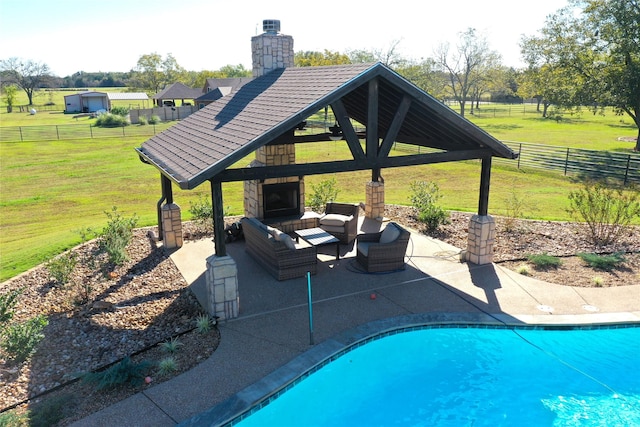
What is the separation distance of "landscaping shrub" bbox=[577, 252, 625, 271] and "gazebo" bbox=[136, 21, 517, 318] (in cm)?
245

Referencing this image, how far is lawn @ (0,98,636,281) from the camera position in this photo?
50.0 feet

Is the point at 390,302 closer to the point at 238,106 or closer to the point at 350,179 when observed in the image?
the point at 238,106

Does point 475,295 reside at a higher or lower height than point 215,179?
lower

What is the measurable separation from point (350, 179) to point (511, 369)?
16636 mm

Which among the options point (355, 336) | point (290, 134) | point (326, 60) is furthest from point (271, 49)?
point (326, 60)

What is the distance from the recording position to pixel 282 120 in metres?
8.48

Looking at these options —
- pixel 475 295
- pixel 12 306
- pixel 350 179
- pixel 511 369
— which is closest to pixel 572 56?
pixel 350 179

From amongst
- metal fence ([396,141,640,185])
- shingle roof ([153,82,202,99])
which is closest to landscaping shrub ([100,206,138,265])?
metal fence ([396,141,640,185])

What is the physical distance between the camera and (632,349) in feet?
27.6

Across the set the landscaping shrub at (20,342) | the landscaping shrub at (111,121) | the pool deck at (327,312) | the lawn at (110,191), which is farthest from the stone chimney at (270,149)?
the landscaping shrub at (111,121)

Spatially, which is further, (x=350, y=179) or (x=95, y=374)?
(x=350, y=179)

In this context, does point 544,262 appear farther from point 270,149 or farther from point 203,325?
point 203,325

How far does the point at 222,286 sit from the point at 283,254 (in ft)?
6.59

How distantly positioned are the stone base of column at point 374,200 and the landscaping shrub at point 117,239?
731cm
